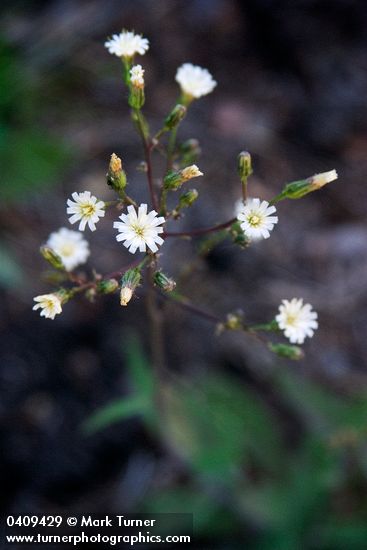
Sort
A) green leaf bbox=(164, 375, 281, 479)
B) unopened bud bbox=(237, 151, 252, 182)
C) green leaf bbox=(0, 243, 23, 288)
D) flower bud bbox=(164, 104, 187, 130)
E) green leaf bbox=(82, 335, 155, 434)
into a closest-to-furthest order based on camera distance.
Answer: unopened bud bbox=(237, 151, 252, 182)
flower bud bbox=(164, 104, 187, 130)
green leaf bbox=(82, 335, 155, 434)
green leaf bbox=(164, 375, 281, 479)
green leaf bbox=(0, 243, 23, 288)

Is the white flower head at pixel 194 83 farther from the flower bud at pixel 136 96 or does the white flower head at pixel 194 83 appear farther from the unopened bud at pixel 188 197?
the unopened bud at pixel 188 197

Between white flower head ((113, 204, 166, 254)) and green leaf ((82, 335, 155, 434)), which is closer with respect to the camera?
white flower head ((113, 204, 166, 254))

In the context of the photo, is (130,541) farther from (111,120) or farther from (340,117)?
(340,117)

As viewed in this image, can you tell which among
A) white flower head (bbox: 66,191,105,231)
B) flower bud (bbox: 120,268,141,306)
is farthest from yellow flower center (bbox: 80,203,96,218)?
flower bud (bbox: 120,268,141,306)

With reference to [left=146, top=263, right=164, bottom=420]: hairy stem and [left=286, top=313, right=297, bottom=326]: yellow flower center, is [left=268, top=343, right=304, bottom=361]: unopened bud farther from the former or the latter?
[left=146, top=263, right=164, bottom=420]: hairy stem

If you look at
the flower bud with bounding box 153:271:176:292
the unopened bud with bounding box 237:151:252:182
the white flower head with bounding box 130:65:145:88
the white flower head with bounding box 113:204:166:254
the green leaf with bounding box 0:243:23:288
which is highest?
the green leaf with bounding box 0:243:23:288

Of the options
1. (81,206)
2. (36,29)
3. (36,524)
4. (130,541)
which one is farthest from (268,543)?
(36,29)

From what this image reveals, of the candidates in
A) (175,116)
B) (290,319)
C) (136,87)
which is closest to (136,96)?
(136,87)
